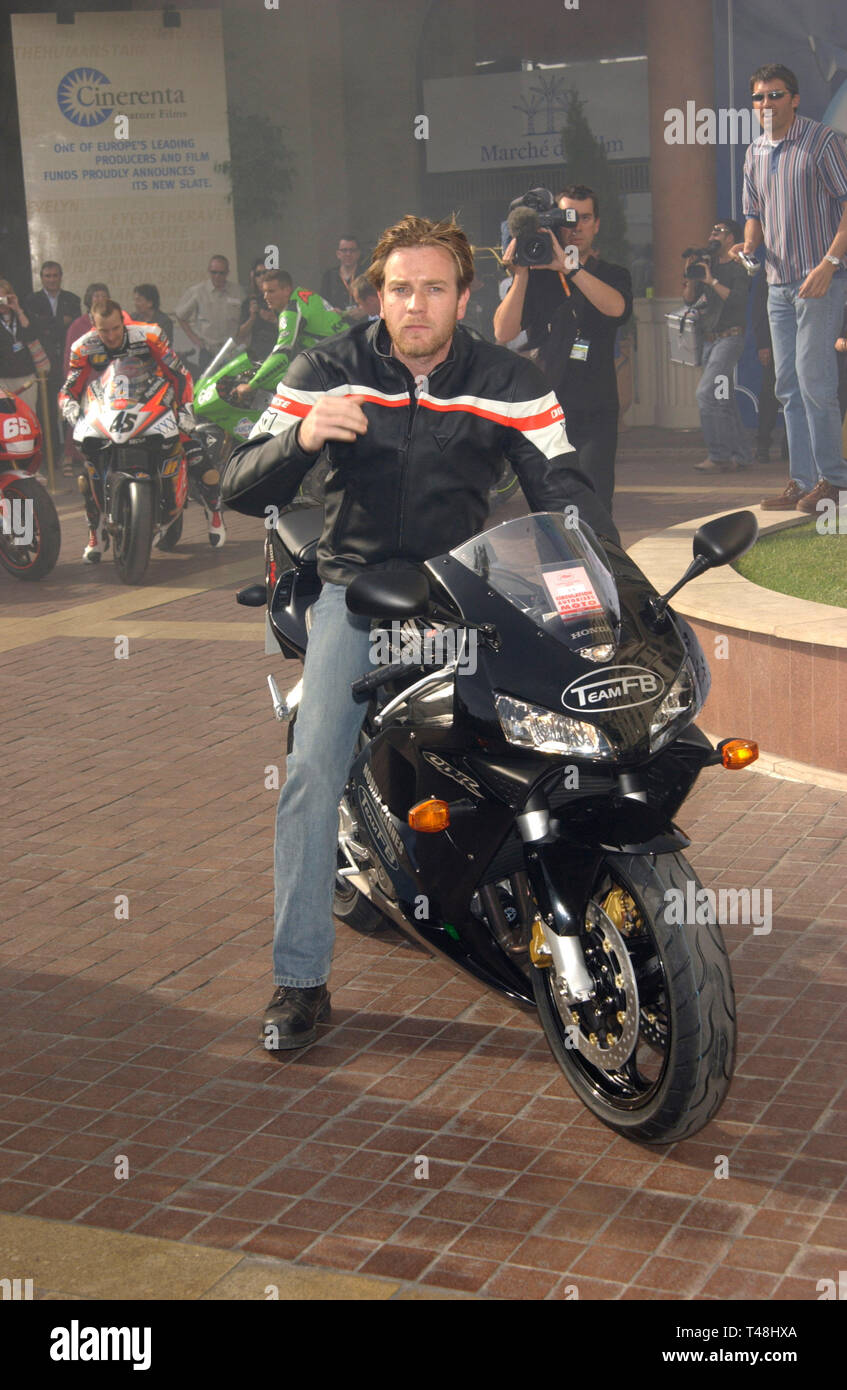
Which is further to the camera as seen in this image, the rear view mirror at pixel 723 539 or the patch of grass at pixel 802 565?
the patch of grass at pixel 802 565

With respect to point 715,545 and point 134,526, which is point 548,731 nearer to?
point 715,545

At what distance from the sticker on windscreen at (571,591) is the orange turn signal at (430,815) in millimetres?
495

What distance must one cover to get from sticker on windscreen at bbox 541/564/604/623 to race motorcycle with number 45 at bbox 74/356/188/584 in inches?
312

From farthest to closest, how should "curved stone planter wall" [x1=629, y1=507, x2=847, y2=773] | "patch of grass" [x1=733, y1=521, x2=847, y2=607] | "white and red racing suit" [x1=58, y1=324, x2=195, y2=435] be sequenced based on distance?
"white and red racing suit" [x1=58, y1=324, x2=195, y2=435] → "patch of grass" [x1=733, y1=521, x2=847, y2=607] → "curved stone planter wall" [x1=629, y1=507, x2=847, y2=773]

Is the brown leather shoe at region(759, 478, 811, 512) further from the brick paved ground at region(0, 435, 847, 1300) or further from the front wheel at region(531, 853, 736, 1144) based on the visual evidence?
the front wheel at region(531, 853, 736, 1144)

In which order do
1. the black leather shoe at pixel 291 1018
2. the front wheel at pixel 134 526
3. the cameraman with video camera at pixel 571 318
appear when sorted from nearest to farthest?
the black leather shoe at pixel 291 1018 → the cameraman with video camera at pixel 571 318 → the front wheel at pixel 134 526

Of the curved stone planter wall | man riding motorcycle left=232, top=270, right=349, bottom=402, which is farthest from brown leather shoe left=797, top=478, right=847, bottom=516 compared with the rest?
man riding motorcycle left=232, top=270, right=349, bottom=402

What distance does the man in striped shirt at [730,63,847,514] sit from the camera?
9438 mm

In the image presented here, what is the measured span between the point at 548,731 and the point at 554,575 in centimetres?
38


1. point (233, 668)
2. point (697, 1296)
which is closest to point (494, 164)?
point (233, 668)

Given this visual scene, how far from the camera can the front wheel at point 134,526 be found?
37.5 feet

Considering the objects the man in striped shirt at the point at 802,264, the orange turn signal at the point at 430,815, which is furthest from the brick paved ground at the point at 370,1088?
the man in striped shirt at the point at 802,264

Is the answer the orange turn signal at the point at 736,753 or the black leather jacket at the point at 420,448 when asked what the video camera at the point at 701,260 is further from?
the orange turn signal at the point at 736,753
